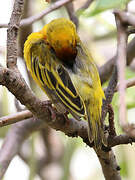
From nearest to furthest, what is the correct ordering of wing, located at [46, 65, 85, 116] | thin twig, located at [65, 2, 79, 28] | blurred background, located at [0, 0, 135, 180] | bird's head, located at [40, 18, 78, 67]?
wing, located at [46, 65, 85, 116] → bird's head, located at [40, 18, 78, 67] → blurred background, located at [0, 0, 135, 180] → thin twig, located at [65, 2, 79, 28]

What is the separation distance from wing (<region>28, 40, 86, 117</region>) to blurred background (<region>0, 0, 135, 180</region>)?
51cm

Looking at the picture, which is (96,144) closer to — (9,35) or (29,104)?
(29,104)

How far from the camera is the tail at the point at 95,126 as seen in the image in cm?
266

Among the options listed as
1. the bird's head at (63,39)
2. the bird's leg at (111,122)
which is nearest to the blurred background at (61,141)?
the bird's head at (63,39)

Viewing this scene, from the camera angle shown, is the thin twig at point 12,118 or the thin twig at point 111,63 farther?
the thin twig at point 111,63

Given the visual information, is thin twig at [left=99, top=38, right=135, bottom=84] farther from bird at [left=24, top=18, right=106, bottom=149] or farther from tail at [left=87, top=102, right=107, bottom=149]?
tail at [left=87, top=102, right=107, bottom=149]

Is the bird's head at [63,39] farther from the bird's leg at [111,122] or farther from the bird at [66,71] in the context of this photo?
the bird's leg at [111,122]

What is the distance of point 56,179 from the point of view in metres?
5.18

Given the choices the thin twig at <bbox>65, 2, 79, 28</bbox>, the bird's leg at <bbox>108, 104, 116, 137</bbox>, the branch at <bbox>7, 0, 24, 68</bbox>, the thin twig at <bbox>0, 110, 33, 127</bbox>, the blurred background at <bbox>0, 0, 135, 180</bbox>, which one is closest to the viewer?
the branch at <bbox>7, 0, 24, 68</bbox>

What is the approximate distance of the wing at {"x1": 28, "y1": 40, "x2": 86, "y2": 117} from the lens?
3.05 meters

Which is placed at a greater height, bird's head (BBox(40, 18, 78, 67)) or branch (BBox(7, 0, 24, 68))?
branch (BBox(7, 0, 24, 68))

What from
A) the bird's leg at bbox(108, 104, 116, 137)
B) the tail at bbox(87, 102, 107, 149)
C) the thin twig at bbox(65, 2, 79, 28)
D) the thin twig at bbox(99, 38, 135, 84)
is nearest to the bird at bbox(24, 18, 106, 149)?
the tail at bbox(87, 102, 107, 149)

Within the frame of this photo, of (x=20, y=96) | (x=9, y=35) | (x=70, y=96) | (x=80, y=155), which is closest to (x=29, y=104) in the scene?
(x=20, y=96)

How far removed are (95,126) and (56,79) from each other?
0.79 meters
